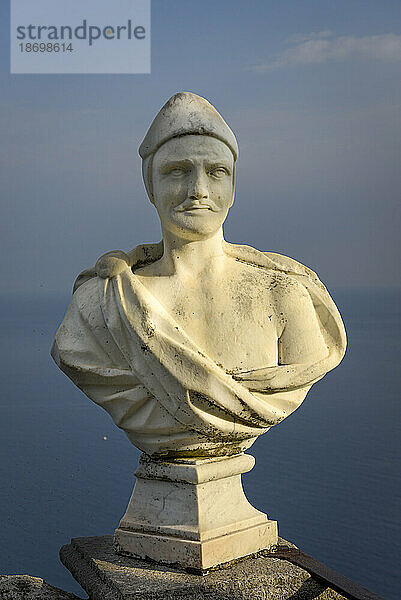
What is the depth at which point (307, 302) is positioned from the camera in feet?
12.9

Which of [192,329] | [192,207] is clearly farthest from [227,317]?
[192,207]

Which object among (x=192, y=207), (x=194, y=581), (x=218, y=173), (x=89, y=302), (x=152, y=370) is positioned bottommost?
(x=194, y=581)

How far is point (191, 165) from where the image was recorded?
374cm

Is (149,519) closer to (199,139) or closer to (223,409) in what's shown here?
(223,409)

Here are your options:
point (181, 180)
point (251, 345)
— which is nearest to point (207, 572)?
point (251, 345)

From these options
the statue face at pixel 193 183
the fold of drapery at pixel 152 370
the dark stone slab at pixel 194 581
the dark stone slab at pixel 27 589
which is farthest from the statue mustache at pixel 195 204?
the dark stone slab at pixel 27 589

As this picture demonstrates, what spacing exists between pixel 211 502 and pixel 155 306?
88cm

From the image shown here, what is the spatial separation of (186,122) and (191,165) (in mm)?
189

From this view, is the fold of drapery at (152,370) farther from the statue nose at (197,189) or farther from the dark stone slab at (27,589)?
the dark stone slab at (27,589)

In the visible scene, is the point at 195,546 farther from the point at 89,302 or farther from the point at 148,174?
the point at 148,174

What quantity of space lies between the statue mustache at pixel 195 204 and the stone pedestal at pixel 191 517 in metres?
1.09

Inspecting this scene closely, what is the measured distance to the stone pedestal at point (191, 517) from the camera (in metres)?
3.73

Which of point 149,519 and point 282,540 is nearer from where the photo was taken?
point 149,519

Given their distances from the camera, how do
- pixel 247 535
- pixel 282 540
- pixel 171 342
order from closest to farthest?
pixel 171 342 < pixel 247 535 < pixel 282 540
